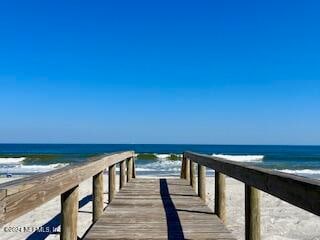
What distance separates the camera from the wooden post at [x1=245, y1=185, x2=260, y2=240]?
311 cm

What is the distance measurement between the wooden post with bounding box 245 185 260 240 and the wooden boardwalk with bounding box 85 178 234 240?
796 mm

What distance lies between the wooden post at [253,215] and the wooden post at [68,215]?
1440mm

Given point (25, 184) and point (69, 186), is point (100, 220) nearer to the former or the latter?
point (69, 186)

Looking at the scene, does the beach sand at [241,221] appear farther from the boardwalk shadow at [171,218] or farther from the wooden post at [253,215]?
the wooden post at [253,215]

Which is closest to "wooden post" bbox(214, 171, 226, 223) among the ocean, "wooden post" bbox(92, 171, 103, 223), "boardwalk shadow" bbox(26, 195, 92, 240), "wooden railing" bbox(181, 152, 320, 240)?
"wooden railing" bbox(181, 152, 320, 240)

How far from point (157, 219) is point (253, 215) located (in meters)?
1.95

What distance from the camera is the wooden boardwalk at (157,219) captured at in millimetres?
4039

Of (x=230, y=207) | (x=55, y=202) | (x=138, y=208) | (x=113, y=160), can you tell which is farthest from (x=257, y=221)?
(x=55, y=202)

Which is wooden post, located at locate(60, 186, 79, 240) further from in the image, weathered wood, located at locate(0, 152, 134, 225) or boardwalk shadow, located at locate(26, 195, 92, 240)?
boardwalk shadow, located at locate(26, 195, 92, 240)

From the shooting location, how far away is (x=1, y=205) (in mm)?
1721

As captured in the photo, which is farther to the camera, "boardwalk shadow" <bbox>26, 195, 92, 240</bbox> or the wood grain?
the wood grain

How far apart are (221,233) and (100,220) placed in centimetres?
149

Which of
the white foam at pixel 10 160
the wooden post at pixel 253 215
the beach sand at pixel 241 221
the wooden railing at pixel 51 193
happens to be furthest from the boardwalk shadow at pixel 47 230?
the white foam at pixel 10 160

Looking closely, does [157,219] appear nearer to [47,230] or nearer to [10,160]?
[47,230]
